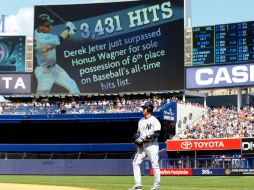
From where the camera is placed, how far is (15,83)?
49594 millimetres

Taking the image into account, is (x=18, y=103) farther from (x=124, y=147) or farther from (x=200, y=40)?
(x=200, y=40)

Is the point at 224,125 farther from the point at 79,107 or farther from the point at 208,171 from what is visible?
the point at 79,107

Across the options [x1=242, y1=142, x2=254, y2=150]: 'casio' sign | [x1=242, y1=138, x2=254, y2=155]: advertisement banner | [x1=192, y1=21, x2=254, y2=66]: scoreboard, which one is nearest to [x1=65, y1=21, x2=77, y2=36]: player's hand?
[x1=192, y1=21, x2=254, y2=66]: scoreboard

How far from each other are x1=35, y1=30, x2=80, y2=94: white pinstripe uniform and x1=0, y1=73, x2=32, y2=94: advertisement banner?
1.10 m

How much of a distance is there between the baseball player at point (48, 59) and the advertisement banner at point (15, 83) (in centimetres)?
110

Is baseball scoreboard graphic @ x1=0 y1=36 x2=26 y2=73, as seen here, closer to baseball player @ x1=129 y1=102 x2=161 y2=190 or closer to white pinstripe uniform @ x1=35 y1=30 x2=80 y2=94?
white pinstripe uniform @ x1=35 y1=30 x2=80 y2=94

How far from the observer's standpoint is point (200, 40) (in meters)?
44.2

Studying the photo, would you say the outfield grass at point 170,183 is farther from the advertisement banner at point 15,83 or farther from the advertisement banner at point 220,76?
the advertisement banner at point 15,83

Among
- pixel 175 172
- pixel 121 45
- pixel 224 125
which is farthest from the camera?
pixel 121 45

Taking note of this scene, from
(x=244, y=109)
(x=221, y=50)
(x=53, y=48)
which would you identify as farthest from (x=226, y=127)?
(x=53, y=48)

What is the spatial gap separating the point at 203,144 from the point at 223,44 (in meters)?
9.37

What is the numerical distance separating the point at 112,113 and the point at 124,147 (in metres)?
3.25

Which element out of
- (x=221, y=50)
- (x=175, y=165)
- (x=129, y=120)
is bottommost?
(x=175, y=165)

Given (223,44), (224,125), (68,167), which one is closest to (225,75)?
(223,44)
